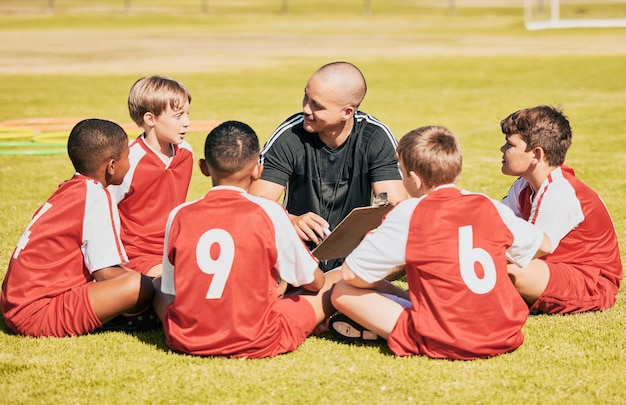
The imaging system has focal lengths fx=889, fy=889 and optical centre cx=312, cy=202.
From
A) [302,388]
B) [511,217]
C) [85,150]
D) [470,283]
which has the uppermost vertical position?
[85,150]

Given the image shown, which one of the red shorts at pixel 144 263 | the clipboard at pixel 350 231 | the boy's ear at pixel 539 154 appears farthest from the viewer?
the red shorts at pixel 144 263

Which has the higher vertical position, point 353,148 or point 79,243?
point 353,148

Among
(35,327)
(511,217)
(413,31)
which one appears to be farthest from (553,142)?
(413,31)

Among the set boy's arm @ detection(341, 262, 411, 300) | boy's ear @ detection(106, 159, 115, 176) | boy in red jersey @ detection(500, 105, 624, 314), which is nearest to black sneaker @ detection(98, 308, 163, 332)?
boy's ear @ detection(106, 159, 115, 176)

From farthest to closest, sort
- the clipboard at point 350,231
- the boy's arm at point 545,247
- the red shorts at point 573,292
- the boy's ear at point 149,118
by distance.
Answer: the boy's ear at point 149,118 → the red shorts at point 573,292 → the clipboard at point 350,231 → the boy's arm at point 545,247

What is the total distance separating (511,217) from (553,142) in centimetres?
112

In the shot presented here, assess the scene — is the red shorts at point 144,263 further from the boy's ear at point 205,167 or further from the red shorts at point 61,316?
the boy's ear at point 205,167

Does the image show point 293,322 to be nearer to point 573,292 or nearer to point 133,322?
point 133,322

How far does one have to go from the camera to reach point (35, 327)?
5480mm

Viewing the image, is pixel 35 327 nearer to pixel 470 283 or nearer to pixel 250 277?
pixel 250 277

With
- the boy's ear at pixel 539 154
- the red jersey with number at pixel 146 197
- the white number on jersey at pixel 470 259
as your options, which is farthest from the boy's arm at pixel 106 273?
the boy's ear at pixel 539 154

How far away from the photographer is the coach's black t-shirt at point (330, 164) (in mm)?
6719

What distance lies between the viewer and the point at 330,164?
22.2 feet

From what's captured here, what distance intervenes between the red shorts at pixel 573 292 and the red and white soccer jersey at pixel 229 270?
1.75 metres
